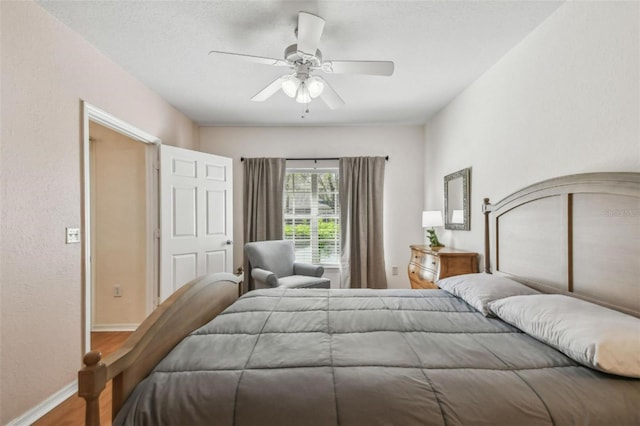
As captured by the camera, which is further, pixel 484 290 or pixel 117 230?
pixel 117 230

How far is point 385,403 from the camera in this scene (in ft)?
3.04

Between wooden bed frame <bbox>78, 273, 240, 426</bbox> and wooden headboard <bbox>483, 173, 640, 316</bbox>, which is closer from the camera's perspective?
wooden bed frame <bbox>78, 273, 240, 426</bbox>

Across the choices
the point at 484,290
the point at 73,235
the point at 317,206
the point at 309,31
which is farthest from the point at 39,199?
the point at 317,206

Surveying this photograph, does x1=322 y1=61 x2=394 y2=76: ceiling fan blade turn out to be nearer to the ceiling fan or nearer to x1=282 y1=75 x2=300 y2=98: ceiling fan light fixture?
the ceiling fan

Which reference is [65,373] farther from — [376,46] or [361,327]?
[376,46]

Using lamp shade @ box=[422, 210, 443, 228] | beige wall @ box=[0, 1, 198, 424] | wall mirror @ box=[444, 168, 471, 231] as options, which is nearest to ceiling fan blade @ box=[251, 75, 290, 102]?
beige wall @ box=[0, 1, 198, 424]

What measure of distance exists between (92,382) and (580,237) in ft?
7.65

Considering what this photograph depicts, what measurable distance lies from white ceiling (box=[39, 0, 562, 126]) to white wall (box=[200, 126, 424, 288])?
40.4 inches

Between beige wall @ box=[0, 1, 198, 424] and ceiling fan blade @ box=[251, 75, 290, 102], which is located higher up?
ceiling fan blade @ box=[251, 75, 290, 102]

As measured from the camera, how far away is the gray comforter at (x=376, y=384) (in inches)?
35.7

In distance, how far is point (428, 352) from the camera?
118 centimetres

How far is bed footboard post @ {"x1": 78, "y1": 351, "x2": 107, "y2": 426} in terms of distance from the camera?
2.97ft

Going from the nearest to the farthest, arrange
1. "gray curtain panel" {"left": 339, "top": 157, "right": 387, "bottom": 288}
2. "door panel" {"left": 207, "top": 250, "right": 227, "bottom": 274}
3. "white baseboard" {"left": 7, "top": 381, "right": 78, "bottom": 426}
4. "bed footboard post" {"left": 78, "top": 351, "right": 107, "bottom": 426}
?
"bed footboard post" {"left": 78, "top": 351, "right": 107, "bottom": 426}
"white baseboard" {"left": 7, "top": 381, "right": 78, "bottom": 426}
"door panel" {"left": 207, "top": 250, "right": 227, "bottom": 274}
"gray curtain panel" {"left": 339, "top": 157, "right": 387, "bottom": 288}

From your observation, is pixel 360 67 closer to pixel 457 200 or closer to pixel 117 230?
pixel 457 200
